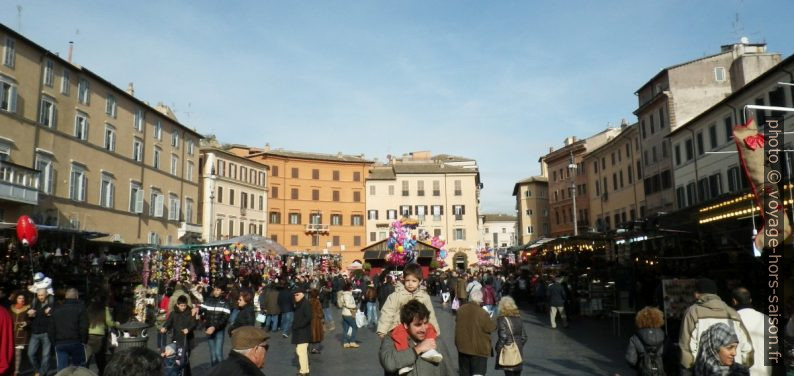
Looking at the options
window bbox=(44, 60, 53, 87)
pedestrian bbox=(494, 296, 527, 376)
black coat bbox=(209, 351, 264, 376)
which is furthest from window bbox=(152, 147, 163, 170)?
black coat bbox=(209, 351, 264, 376)

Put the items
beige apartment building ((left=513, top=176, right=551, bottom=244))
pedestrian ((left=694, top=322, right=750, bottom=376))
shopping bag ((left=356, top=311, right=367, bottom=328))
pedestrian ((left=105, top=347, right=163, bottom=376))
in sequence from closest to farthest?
pedestrian ((left=105, top=347, right=163, bottom=376))
pedestrian ((left=694, top=322, right=750, bottom=376))
shopping bag ((left=356, top=311, right=367, bottom=328))
beige apartment building ((left=513, top=176, right=551, bottom=244))

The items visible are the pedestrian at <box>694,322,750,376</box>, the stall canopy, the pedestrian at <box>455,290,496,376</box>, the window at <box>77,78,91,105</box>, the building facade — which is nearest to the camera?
the pedestrian at <box>694,322,750,376</box>

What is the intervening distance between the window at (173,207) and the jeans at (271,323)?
2571 cm

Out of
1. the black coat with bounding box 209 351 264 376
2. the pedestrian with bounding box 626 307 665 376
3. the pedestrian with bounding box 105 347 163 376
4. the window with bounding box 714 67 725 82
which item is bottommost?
the pedestrian with bounding box 626 307 665 376

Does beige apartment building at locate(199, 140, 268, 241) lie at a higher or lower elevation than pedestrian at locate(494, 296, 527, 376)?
higher

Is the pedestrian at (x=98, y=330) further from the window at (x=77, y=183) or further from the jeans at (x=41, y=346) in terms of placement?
the window at (x=77, y=183)

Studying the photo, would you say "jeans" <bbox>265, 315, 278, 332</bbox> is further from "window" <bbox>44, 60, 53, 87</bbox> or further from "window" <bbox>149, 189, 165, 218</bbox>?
"window" <bbox>149, 189, 165, 218</bbox>

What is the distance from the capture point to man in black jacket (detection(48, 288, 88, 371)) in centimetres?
846

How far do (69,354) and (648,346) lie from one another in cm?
789

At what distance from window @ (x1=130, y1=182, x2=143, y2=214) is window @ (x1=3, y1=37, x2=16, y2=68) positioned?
37.9 feet

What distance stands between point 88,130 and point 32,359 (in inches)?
992

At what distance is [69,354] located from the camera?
855 centimetres

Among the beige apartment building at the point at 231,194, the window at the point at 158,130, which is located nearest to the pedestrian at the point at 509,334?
the window at the point at 158,130

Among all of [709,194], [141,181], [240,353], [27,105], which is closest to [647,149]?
[709,194]
